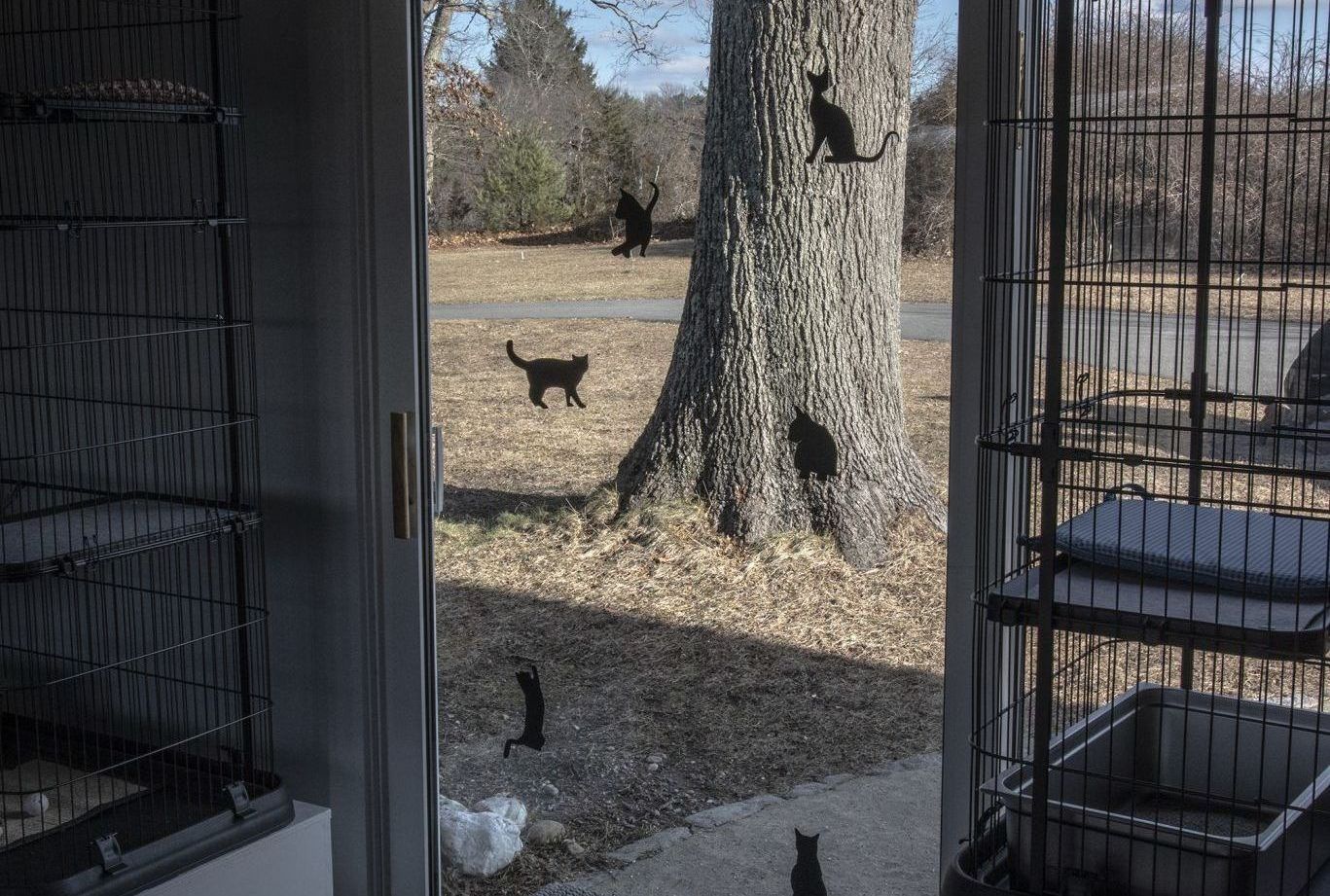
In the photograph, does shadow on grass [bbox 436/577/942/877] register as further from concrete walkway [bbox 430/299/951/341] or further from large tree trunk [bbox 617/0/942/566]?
concrete walkway [bbox 430/299/951/341]

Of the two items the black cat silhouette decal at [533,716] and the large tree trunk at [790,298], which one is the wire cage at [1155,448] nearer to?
the large tree trunk at [790,298]

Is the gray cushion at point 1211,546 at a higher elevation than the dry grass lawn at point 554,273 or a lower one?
lower

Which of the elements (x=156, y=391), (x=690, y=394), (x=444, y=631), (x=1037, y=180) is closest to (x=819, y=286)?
(x=690, y=394)

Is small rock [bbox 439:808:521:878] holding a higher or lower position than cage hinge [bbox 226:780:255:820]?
lower

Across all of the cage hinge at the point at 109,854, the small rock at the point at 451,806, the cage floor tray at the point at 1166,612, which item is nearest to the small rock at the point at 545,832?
the small rock at the point at 451,806

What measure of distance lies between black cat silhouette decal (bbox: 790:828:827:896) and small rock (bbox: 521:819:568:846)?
0.45m

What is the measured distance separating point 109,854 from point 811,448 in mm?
1302

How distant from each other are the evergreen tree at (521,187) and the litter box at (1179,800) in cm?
124

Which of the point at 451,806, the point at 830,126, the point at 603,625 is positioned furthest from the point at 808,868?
the point at 830,126

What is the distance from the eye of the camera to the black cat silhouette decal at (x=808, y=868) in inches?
89.9

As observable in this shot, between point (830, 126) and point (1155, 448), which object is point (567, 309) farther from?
point (1155, 448)

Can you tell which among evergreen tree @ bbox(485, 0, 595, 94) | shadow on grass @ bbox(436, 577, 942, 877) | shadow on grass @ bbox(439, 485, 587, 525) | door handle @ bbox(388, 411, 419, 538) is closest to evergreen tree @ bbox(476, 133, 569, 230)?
evergreen tree @ bbox(485, 0, 595, 94)

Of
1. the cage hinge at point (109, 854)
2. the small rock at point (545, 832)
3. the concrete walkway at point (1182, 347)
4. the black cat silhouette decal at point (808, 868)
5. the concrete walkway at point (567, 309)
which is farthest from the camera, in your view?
the small rock at point (545, 832)

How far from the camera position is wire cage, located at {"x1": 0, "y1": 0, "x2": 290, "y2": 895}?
2.31 m
